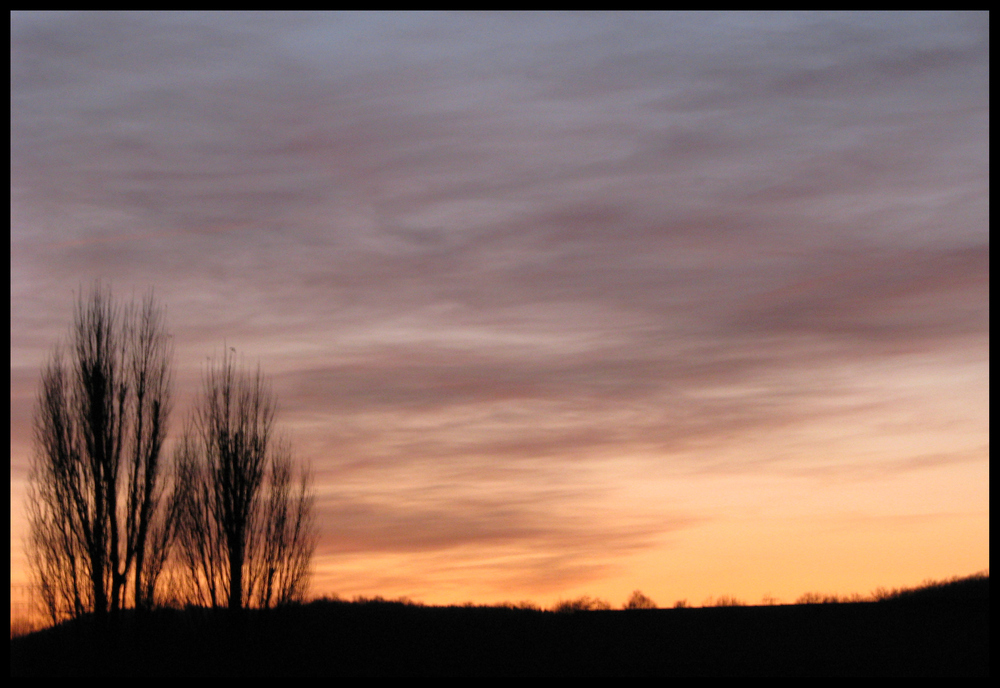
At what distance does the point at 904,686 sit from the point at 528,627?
10.3 metres

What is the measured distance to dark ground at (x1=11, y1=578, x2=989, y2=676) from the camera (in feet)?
78.4

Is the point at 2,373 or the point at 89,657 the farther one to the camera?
the point at 89,657

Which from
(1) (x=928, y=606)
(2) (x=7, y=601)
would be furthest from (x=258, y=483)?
(1) (x=928, y=606)

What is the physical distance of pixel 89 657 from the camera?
81.8 feet

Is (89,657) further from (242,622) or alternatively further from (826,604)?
(826,604)

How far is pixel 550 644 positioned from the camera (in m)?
26.6

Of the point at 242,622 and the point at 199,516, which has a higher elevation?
the point at 199,516

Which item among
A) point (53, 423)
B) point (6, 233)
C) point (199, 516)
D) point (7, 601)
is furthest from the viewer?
point (199, 516)

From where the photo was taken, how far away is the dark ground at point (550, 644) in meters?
23.9

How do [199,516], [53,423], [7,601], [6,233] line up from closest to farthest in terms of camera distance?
[6,233], [7,601], [53,423], [199,516]

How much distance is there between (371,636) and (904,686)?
43.2 feet

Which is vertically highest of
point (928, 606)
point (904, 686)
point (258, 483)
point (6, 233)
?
point (6, 233)

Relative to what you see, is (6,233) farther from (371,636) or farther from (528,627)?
(528,627)

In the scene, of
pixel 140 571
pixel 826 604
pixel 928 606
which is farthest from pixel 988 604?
pixel 140 571
